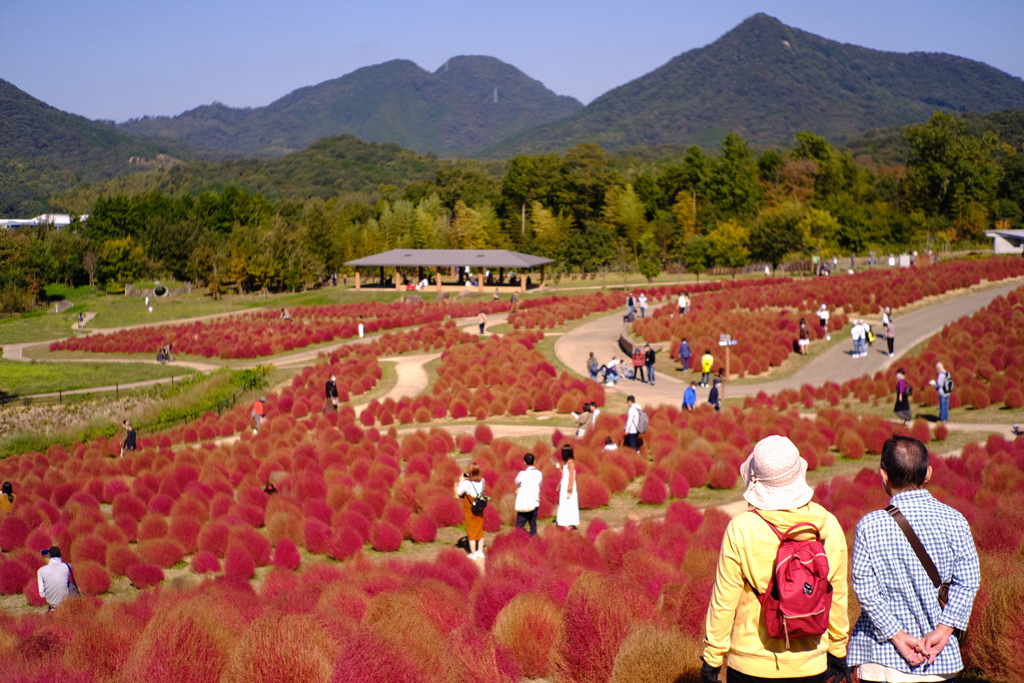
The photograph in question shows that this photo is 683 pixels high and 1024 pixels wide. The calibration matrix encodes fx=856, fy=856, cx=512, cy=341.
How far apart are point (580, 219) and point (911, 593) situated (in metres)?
97.4

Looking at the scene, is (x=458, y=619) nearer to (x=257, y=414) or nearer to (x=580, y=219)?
(x=257, y=414)

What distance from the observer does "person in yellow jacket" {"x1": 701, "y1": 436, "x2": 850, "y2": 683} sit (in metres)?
3.86

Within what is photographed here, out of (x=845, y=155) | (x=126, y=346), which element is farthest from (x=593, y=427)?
(x=845, y=155)

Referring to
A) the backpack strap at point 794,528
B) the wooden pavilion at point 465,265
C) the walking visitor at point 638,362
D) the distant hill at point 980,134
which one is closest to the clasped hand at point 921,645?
the backpack strap at point 794,528

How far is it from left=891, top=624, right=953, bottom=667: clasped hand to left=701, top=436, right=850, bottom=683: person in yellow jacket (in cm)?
26

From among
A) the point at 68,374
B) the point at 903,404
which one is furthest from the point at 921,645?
the point at 68,374

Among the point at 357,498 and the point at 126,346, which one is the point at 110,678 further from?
the point at 126,346

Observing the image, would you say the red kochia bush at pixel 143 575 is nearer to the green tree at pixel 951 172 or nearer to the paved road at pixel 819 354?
the paved road at pixel 819 354

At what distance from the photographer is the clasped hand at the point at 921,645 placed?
398cm

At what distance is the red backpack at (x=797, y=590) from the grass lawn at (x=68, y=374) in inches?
1489

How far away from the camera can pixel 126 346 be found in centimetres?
4912

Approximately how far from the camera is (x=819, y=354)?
1308 inches

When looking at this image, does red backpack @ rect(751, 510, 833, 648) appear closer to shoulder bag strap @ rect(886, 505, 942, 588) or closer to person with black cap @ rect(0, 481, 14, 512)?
shoulder bag strap @ rect(886, 505, 942, 588)

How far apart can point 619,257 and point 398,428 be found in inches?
2603
